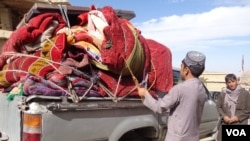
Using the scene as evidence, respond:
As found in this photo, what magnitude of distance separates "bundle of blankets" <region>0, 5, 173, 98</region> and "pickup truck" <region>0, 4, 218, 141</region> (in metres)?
0.12

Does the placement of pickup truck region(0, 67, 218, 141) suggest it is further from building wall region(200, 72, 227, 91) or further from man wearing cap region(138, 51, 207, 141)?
building wall region(200, 72, 227, 91)

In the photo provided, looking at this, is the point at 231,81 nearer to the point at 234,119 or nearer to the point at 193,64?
the point at 234,119

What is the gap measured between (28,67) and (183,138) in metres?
1.64

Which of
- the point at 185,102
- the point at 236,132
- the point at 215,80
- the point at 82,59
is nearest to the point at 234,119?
the point at 236,132

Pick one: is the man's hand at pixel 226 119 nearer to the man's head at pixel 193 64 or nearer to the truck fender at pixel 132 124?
the truck fender at pixel 132 124

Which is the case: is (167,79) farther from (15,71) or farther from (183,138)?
(15,71)

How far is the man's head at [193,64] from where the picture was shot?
3166 mm

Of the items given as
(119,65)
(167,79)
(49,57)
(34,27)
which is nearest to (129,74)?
(119,65)

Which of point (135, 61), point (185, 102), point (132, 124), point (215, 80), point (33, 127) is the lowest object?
point (215, 80)

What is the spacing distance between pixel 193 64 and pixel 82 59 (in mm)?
1151

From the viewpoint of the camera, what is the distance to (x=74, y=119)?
Answer: 314 cm

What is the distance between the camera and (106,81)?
3691mm

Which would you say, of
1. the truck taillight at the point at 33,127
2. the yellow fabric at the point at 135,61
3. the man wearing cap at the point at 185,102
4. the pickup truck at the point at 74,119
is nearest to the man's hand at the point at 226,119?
the pickup truck at the point at 74,119

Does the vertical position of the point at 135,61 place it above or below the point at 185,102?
above
